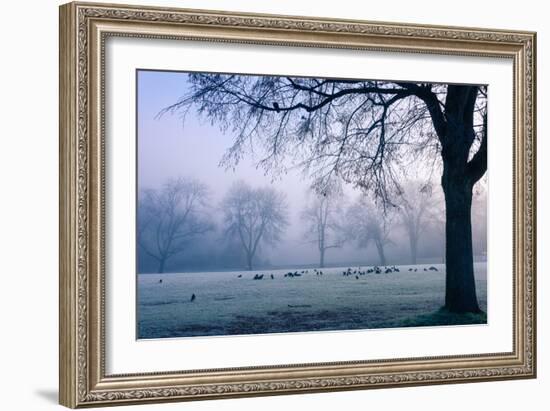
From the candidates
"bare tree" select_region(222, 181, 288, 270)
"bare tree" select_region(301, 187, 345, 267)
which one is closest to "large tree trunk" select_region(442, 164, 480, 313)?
"bare tree" select_region(301, 187, 345, 267)

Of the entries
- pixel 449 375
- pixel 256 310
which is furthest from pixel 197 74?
pixel 449 375

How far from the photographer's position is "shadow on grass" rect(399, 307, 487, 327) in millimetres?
6871

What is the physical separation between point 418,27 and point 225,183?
4.41 ft

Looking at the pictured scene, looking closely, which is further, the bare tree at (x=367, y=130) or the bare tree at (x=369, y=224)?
the bare tree at (x=369, y=224)

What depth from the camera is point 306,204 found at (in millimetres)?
6641

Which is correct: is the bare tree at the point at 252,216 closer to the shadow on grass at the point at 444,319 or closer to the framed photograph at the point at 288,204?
the framed photograph at the point at 288,204

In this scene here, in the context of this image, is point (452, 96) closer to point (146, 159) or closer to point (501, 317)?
point (501, 317)

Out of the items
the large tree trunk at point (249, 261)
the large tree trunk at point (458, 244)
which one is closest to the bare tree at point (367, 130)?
the large tree trunk at point (458, 244)

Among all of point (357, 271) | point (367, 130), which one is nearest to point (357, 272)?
point (357, 271)

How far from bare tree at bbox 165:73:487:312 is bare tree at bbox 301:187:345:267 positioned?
10 centimetres

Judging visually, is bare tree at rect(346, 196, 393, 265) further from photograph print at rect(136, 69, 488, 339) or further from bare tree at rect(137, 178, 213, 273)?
bare tree at rect(137, 178, 213, 273)

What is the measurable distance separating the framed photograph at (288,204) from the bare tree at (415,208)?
11 mm

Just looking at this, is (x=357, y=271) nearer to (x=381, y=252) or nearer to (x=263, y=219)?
(x=381, y=252)

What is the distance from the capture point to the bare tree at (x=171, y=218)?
6.27m
